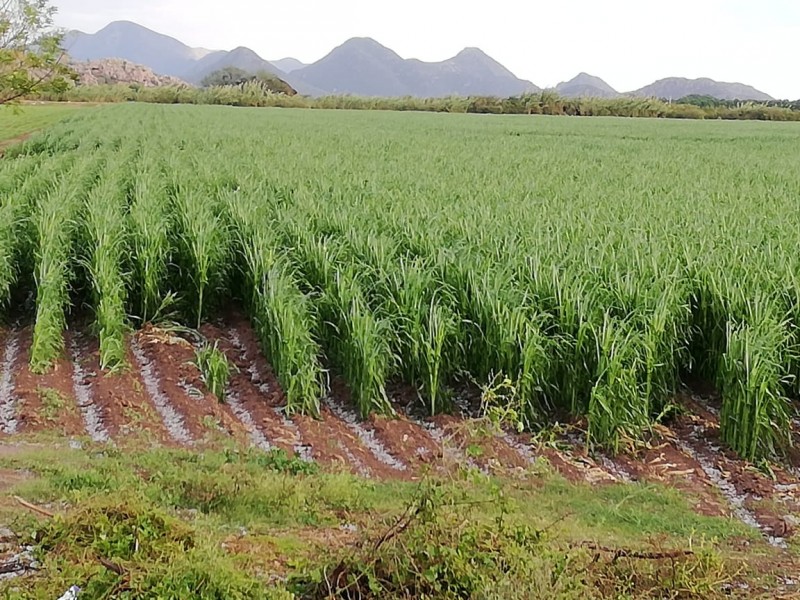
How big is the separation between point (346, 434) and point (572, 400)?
3.87 ft

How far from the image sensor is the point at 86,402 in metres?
4.32

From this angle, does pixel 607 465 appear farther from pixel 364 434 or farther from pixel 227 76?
pixel 227 76

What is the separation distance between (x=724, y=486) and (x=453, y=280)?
205 cm

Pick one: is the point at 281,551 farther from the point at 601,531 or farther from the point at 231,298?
the point at 231,298

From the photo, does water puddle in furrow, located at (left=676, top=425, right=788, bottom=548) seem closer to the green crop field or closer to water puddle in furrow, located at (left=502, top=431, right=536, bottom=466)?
water puddle in furrow, located at (left=502, top=431, right=536, bottom=466)

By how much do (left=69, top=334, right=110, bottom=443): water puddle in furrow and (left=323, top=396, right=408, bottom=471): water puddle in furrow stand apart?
1.16m

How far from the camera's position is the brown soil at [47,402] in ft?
13.0

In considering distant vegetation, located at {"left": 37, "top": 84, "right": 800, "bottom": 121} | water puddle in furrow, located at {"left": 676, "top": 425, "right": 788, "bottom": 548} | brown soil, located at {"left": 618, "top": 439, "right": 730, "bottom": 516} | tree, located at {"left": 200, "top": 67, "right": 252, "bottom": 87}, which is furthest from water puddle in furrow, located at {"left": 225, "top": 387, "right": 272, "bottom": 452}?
tree, located at {"left": 200, "top": 67, "right": 252, "bottom": 87}

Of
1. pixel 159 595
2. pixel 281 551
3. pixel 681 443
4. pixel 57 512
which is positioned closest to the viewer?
pixel 159 595

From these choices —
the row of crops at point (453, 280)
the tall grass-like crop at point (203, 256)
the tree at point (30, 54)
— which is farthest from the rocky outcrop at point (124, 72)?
the tall grass-like crop at point (203, 256)

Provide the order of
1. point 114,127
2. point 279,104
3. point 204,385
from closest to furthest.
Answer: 1. point 204,385
2. point 114,127
3. point 279,104

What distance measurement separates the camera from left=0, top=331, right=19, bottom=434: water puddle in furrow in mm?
3984

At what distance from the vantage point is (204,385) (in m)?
4.59

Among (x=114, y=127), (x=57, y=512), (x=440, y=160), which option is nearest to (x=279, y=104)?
(x=114, y=127)
